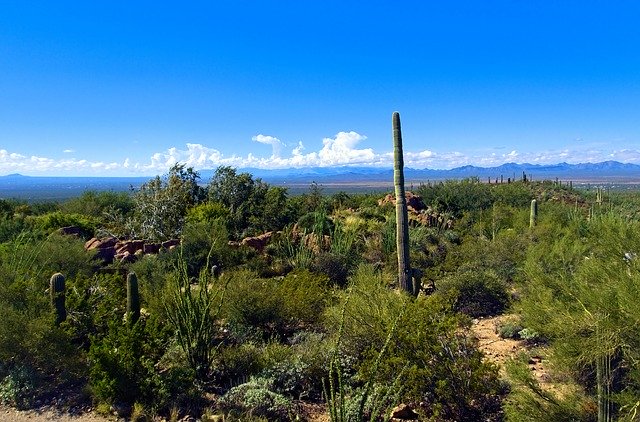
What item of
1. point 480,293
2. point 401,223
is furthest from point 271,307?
point 480,293

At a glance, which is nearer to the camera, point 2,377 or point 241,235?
point 2,377

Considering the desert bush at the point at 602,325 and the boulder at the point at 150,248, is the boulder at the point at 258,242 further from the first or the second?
the desert bush at the point at 602,325

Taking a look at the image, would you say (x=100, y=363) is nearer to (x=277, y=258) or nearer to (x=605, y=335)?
(x=605, y=335)

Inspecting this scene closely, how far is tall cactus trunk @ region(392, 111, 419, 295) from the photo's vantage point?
32.3 feet

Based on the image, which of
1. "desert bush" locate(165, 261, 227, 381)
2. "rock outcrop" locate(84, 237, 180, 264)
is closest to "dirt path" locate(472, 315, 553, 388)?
"desert bush" locate(165, 261, 227, 381)

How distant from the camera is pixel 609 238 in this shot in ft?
20.2

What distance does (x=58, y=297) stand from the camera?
25.2ft

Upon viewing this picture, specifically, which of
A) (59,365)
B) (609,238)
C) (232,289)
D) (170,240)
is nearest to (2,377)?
(59,365)

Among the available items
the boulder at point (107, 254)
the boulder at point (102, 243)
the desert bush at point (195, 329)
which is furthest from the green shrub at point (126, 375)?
the boulder at point (102, 243)

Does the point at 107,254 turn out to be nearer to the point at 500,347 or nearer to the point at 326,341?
the point at 326,341

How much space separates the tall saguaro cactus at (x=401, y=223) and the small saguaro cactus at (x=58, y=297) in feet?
19.2

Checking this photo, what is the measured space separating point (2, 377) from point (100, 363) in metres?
1.82

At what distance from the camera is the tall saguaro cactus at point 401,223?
9.85 meters

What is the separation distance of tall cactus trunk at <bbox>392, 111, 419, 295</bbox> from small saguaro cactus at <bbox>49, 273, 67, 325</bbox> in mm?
5846
